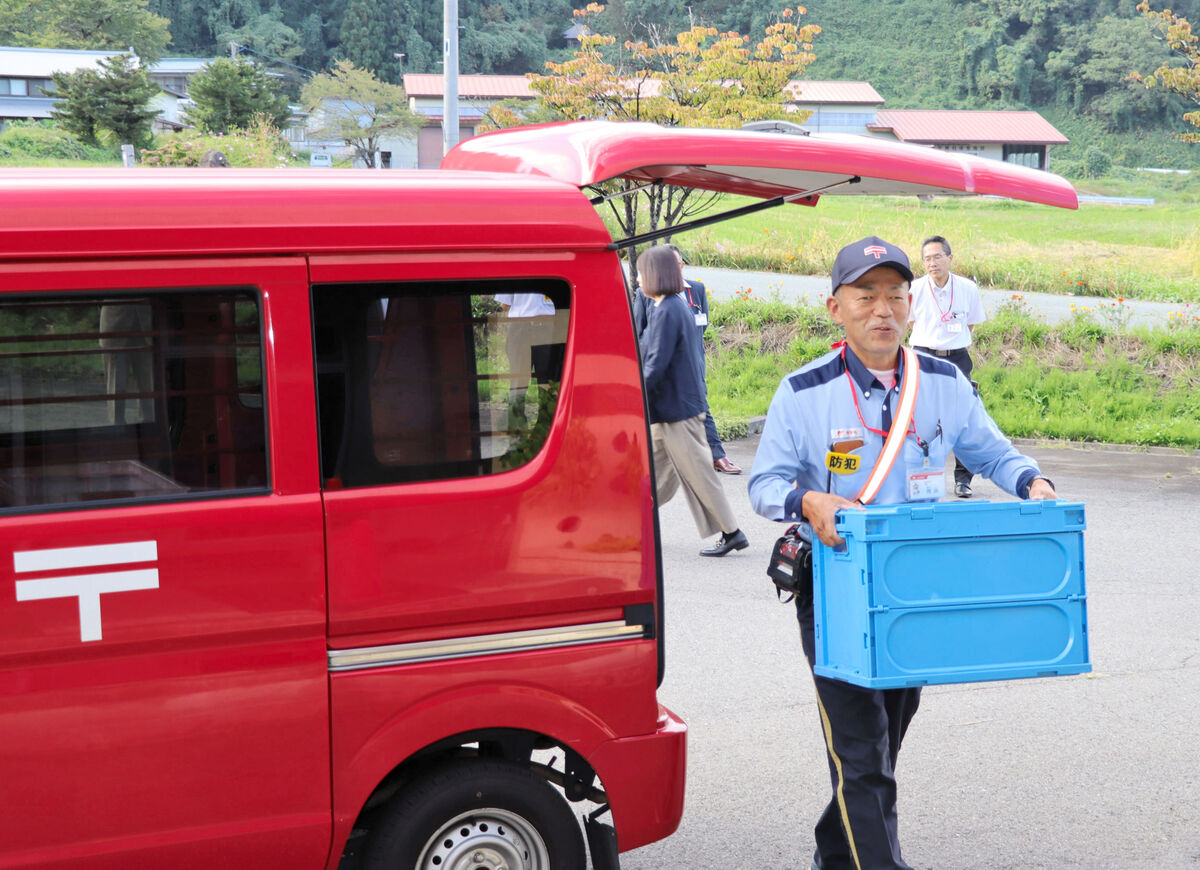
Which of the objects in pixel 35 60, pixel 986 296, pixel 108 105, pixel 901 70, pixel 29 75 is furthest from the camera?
pixel 901 70

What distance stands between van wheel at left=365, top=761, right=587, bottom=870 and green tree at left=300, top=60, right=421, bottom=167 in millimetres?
54339

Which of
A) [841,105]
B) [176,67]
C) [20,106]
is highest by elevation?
[176,67]

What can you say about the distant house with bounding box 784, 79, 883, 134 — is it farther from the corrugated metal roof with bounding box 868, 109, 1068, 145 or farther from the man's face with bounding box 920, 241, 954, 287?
the man's face with bounding box 920, 241, 954, 287

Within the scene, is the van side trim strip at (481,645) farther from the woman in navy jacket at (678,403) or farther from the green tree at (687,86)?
the green tree at (687,86)

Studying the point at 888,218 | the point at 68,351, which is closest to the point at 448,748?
the point at 68,351

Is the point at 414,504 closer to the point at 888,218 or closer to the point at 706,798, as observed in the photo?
the point at 706,798

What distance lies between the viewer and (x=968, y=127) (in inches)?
2840

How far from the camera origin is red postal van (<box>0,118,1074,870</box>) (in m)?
2.51

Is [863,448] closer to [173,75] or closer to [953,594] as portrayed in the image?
[953,594]

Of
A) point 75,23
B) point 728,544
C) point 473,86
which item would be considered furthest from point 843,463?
point 75,23

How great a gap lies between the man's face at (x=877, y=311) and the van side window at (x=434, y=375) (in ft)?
2.66

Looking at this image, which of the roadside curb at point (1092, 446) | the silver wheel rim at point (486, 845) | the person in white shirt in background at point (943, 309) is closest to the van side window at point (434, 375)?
the silver wheel rim at point (486, 845)

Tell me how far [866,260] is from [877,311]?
0.47 ft

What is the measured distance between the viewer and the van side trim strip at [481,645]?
273 centimetres
